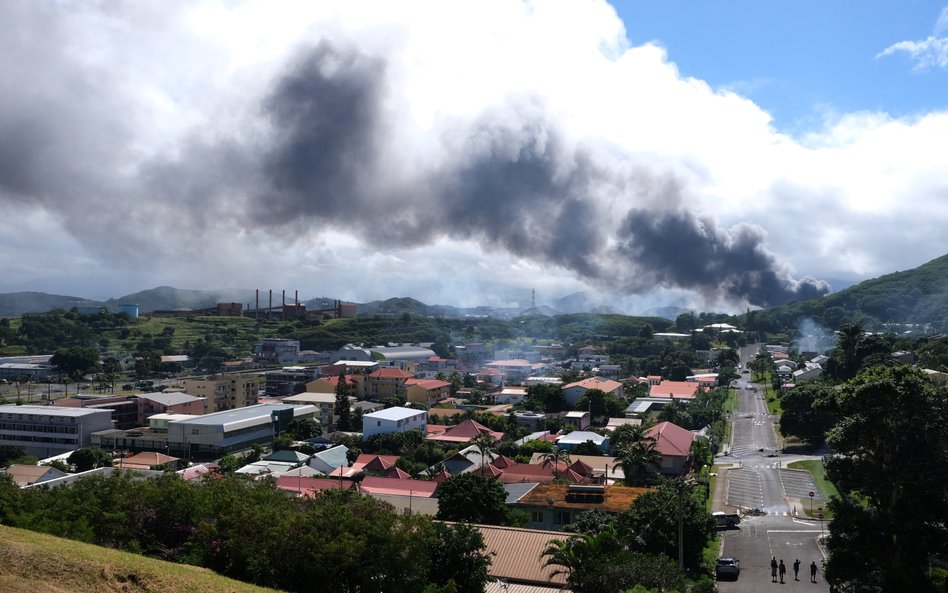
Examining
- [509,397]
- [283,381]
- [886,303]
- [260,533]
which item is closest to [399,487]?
[260,533]

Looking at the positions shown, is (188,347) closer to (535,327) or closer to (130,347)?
(130,347)

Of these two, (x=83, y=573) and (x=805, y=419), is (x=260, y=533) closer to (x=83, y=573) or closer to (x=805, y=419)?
(x=83, y=573)

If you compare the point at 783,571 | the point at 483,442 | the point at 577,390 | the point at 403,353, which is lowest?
the point at 783,571

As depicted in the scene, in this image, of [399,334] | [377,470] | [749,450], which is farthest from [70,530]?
[399,334]

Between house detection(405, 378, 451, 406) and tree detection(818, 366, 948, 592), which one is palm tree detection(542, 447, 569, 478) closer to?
tree detection(818, 366, 948, 592)

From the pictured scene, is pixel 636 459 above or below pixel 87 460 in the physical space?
above

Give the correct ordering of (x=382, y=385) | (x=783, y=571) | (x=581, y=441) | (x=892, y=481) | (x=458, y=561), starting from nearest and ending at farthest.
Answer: (x=892, y=481) < (x=458, y=561) < (x=783, y=571) < (x=581, y=441) < (x=382, y=385)
